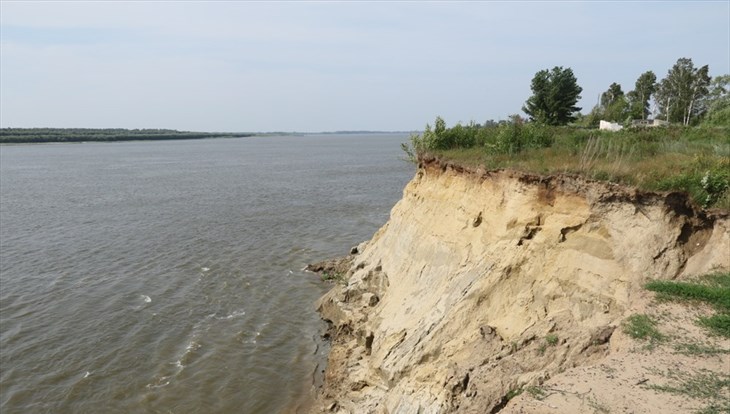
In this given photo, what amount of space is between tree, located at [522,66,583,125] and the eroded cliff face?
18.2 metres

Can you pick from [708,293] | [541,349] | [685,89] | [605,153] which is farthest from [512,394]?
[685,89]

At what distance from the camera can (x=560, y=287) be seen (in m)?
12.1

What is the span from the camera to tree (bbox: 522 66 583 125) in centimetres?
3131

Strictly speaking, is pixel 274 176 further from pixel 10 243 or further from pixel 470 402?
pixel 470 402

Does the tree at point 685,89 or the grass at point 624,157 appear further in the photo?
the tree at point 685,89

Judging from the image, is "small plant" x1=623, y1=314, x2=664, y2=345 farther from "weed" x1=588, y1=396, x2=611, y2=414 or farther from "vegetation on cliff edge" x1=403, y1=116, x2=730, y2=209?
"vegetation on cliff edge" x1=403, y1=116, x2=730, y2=209

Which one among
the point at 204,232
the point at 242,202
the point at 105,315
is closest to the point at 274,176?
the point at 242,202

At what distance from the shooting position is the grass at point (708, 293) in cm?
972

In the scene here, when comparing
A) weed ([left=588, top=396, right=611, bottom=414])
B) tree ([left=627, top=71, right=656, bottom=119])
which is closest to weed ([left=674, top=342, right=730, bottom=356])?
weed ([left=588, top=396, right=611, bottom=414])

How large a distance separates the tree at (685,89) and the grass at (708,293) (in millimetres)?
46191

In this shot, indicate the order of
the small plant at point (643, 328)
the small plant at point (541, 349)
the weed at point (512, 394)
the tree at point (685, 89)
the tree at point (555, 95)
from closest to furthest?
the weed at point (512, 394), the small plant at point (643, 328), the small plant at point (541, 349), the tree at point (555, 95), the tree at point (685, 89)

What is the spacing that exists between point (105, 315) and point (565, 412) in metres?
19.8

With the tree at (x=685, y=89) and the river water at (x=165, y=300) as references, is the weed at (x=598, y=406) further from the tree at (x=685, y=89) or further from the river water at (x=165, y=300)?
the tree at (x=685, y=89)

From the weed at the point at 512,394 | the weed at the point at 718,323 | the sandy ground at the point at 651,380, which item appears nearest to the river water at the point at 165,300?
the weed at the point at 512,394
